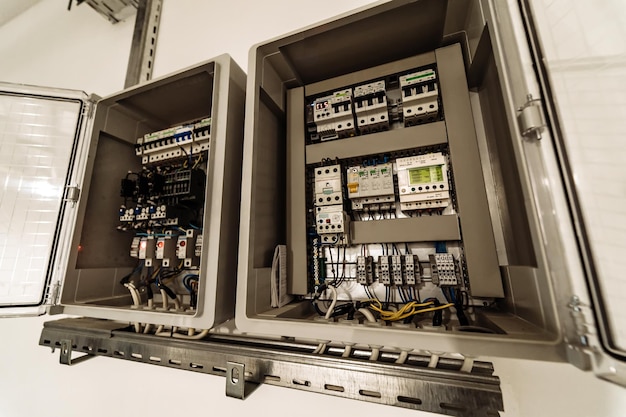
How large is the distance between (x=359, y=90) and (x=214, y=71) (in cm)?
44

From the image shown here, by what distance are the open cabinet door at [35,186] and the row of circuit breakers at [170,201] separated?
180 mm

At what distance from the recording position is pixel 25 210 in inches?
32.4

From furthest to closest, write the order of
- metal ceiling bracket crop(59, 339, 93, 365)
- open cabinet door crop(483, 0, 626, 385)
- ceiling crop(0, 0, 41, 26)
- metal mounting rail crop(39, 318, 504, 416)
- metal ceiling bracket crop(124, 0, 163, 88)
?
ceiling crop(0, 0, 41, 26) → metal ceiling bracket crop(124, 0, 163, 88) → metal ceiling bracket crop(59, 339, 93, 365) → metal mounting rail crop(39, 318, 504, 416) → open cabinet door crop(483, 0, 626, 385)

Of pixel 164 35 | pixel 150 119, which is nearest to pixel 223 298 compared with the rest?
pixel 150 119

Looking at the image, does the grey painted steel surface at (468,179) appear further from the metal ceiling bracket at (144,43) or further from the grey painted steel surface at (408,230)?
the metal ceiling bracket at (144,43)

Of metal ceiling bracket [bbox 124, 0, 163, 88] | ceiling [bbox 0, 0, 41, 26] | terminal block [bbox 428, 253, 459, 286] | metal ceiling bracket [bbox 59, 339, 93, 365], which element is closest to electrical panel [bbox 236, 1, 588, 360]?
terminal block [bbox 428, 253, 459, 286]

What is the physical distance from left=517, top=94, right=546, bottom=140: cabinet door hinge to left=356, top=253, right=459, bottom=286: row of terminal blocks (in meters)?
0.36

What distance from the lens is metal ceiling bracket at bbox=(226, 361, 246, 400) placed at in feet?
2.00

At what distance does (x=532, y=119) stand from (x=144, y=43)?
1.76 metres

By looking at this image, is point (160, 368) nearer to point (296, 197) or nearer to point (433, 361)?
point (296, 197)

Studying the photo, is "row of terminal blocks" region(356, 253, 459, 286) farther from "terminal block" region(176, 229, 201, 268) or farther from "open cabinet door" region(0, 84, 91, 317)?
"open cabinet door" region(0, 84, 91, 317)

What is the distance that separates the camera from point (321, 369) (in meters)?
0.58

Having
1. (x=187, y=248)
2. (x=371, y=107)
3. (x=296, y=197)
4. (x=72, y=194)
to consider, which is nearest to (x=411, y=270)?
(x=296, y=197)

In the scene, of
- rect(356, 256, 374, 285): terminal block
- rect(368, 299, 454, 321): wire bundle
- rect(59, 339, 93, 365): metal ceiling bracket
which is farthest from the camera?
rect(59, 339, 93, 365): metal ceiling bracket
